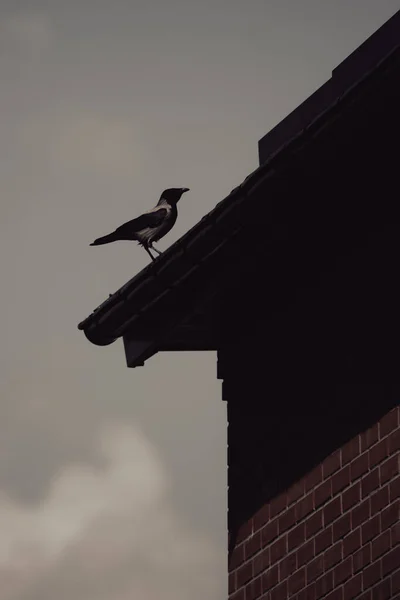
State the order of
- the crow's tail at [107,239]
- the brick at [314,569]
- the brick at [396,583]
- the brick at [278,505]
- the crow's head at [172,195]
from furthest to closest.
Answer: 1. the crow's head at [172,195]
2. the crow's tail at [107,239]
3. the brick at [278,505]
4. the brick at [314,569]
5. the brick at [396,583]

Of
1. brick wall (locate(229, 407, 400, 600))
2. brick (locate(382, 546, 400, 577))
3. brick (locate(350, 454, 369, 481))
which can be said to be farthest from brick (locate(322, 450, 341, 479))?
brick (locate(382, 546, 400, 577))

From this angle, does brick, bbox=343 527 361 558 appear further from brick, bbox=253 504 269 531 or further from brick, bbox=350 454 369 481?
brick, bbox=253 504 269 531

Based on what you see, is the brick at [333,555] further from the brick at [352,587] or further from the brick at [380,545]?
the brick at [380,545]

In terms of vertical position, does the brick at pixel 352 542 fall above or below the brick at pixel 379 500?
below

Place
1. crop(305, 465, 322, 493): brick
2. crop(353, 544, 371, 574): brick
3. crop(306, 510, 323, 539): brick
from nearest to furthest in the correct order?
crop(353, 544, 371, 574): brick → crop(306, 510, 323, 539): brick → crop(305, 465, 322, 493): brick

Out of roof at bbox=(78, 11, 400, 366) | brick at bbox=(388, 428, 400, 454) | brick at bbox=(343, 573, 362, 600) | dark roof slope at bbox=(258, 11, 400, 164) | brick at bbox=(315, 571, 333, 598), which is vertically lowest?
brick at bbox=(343, 573, 362, 600)

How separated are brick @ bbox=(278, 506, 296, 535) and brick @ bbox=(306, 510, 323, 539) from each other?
0.20m

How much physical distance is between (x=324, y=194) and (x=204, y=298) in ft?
4.17

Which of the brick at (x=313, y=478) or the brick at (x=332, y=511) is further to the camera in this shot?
the brick at (x=313, y=478)

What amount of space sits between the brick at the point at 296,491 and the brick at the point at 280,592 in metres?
0.54

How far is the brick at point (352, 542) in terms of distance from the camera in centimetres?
903

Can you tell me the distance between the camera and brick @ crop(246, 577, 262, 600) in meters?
10.1

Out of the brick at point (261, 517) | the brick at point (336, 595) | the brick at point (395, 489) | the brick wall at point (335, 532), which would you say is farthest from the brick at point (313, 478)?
the brick at point (395, 489)

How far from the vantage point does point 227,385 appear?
1099 centimetres
